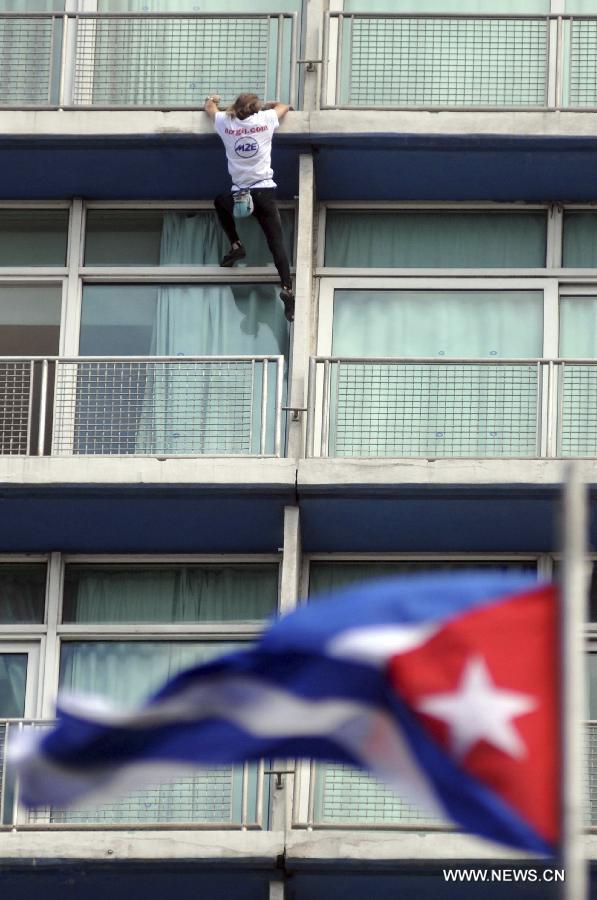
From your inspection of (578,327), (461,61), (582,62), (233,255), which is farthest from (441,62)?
(578,327)

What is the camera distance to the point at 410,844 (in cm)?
1731

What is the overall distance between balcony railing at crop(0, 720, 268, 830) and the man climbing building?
381 centimetres

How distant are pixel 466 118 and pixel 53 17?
11.8 feet

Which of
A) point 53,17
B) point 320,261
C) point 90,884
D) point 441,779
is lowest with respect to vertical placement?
point 90,884

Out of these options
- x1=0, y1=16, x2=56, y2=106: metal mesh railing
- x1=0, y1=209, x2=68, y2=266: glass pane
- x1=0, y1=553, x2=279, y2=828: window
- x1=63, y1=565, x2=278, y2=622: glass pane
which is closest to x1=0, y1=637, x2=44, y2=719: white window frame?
x1=0, y1=553, x2=279, y2=828: window

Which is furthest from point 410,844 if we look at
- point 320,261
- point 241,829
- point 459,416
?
point 320,261

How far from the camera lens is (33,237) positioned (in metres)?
20.5

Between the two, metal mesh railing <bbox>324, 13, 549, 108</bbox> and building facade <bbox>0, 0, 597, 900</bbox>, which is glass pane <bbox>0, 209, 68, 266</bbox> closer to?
building facade <bbox>0, 0, 597, 900</bbox>

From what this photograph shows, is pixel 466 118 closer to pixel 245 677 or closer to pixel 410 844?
pixel 410 844

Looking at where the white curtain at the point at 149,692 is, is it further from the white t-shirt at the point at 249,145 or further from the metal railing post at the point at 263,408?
the white t-shirt at the point at 249,145

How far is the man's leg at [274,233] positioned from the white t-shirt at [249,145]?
11 cm

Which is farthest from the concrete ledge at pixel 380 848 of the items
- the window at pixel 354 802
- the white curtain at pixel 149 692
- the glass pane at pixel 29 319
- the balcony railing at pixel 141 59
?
the balcony railing at pixel 141 59

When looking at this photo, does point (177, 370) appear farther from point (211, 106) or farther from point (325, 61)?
point (325, 61)

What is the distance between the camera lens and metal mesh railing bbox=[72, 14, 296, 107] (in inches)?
790
